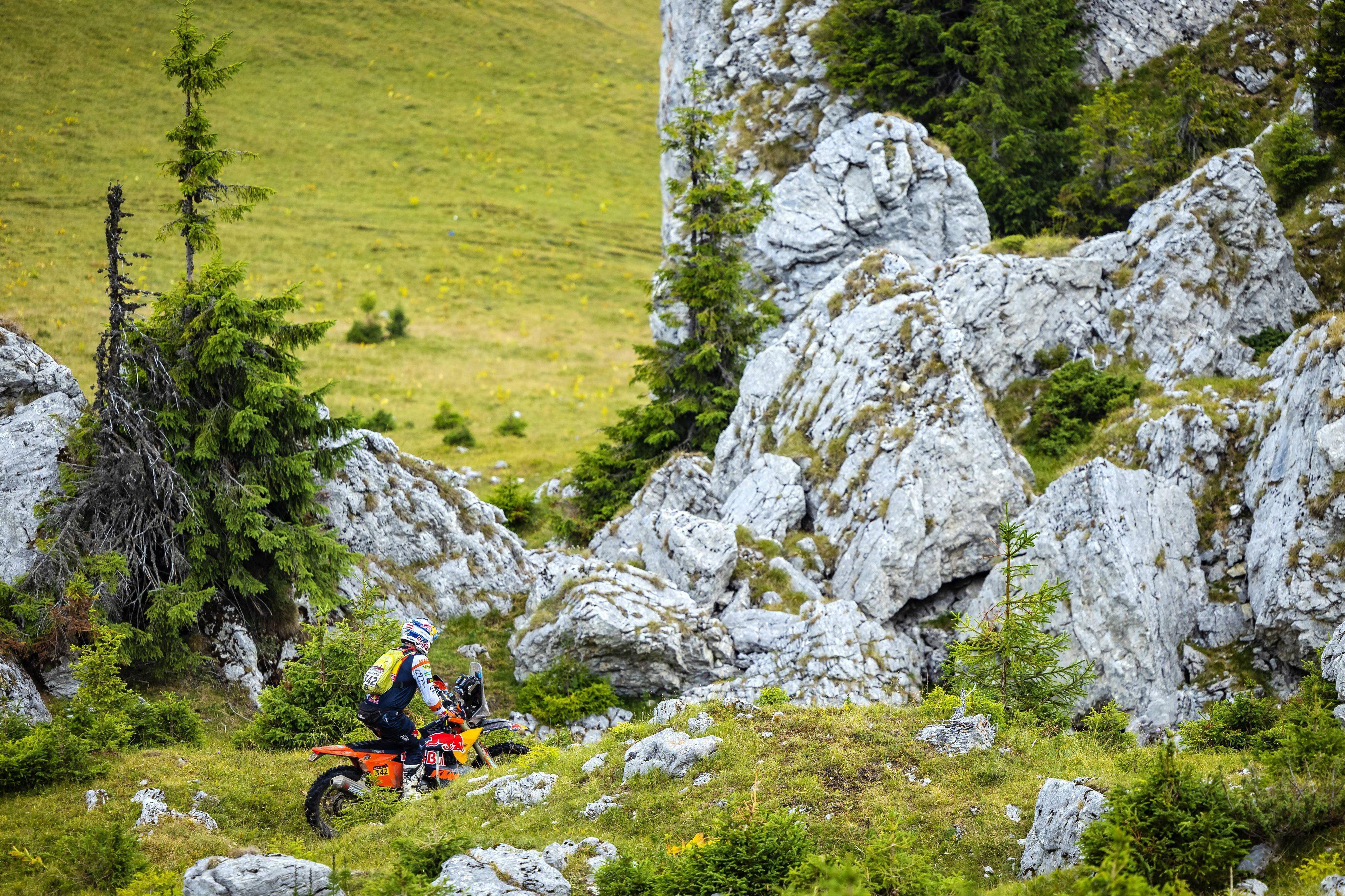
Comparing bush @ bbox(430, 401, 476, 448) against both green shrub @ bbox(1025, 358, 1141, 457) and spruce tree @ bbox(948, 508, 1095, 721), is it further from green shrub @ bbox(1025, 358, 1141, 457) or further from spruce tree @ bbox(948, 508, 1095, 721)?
spruce tree @ bbox(948, 508, 1095, 721)

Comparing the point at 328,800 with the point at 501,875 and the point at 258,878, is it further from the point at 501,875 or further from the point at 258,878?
the point at 501,875

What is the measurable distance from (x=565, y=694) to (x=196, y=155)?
551 inches

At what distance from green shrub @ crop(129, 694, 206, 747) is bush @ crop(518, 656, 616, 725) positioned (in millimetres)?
5759

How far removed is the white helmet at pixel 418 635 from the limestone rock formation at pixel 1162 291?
16.2 m

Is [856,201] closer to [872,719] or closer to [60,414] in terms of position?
[872,719]

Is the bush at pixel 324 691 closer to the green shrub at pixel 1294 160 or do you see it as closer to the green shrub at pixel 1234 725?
the green shrub at pixel 1234 725

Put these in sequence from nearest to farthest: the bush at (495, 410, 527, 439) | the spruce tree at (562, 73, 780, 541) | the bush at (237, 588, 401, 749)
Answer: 1. the bush at (237, 588, 401, 749)
2. the spruce tree at (562, 73, 780, 541)
3. the bush at (495, 410, 527, 439)

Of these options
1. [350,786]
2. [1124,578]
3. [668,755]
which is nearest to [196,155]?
[350,786]

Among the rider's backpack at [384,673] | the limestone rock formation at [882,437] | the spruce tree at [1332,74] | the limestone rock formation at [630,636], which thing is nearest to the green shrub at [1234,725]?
the limestone rock formation at [882,437]

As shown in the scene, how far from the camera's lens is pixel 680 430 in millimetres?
27203

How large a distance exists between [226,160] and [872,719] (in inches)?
697

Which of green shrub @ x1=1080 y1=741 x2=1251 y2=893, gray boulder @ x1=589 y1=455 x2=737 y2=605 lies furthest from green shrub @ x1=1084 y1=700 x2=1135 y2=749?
gray boulder @ x1=589 y1=455 x2=737 y2=605

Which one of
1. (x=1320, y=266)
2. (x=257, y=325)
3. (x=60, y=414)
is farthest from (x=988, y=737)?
(x=1320, y=266)

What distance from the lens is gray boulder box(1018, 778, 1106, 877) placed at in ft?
29.1
